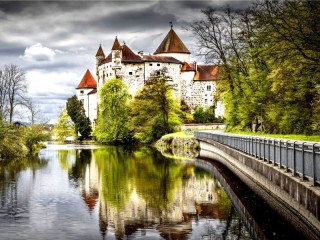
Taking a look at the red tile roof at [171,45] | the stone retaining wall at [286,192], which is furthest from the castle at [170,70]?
the stone retaining wall at [286,192]

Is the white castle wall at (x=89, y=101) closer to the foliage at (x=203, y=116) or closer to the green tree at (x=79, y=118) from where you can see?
the green tree at (x=79, y=118)

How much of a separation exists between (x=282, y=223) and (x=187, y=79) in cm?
9100

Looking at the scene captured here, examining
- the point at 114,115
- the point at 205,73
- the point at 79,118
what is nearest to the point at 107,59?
the point at 79,118

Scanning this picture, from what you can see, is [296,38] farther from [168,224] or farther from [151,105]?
[151,105]

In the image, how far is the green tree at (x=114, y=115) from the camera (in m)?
75.4

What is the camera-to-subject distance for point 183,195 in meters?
20.8

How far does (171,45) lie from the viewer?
106 meters

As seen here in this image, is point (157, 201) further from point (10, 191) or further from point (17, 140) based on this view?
point (17, 140)

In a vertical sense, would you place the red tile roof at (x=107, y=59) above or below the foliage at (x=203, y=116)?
above

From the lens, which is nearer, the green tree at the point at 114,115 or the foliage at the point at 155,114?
the foliage at the point at 155,114

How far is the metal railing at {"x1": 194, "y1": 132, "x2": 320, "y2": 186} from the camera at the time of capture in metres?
12.4

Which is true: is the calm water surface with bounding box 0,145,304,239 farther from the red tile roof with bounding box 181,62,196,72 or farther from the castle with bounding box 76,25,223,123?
the red tile roof with bounding box 181,62,196,72

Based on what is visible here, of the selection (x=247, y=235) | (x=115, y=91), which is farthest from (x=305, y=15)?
(x=115, y=91)

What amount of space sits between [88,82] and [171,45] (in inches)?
984
